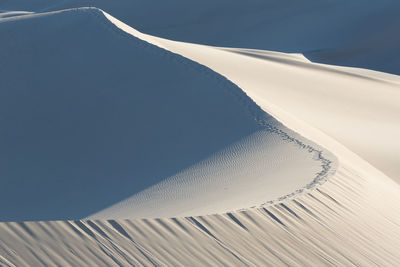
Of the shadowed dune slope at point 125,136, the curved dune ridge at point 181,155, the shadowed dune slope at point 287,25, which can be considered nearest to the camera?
the curved dune ridge at point 181,155

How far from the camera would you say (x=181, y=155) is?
9859 millimetres

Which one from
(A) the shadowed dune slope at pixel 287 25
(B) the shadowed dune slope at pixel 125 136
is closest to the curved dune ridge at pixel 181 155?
(B) the shadowed dune slope at pixel 125 136

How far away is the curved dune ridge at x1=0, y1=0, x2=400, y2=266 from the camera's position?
6672 mm

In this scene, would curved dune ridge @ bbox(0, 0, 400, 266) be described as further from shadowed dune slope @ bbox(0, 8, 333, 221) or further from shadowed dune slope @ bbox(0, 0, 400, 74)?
shadowed dune slope @ bbox(0, 0, 400, 74)

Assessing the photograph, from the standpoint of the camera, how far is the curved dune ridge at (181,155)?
21.9ft

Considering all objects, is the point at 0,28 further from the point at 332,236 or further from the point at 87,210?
the point at 332,236

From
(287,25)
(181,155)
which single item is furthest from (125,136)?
(287,25)

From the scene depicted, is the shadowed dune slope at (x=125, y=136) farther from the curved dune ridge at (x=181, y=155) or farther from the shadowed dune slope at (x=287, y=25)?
the shadowed dune slope at (x=287, y=25)

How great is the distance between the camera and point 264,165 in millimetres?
9203

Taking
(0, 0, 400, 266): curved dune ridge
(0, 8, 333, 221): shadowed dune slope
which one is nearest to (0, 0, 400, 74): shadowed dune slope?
(0, 0, 400, 266): curved dune ridge

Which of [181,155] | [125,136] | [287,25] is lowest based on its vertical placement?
[181,155]

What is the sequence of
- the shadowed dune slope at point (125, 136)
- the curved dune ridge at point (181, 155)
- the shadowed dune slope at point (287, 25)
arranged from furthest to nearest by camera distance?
the shadowed dune slope at point (287, 25) < the shadowed dune slope at point (125, 136) < the curved dune ridge at point (181, 155)

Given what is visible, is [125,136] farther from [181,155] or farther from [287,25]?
[287,25]

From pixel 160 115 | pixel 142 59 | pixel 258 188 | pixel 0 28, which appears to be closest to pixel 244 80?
pixel 142 59
